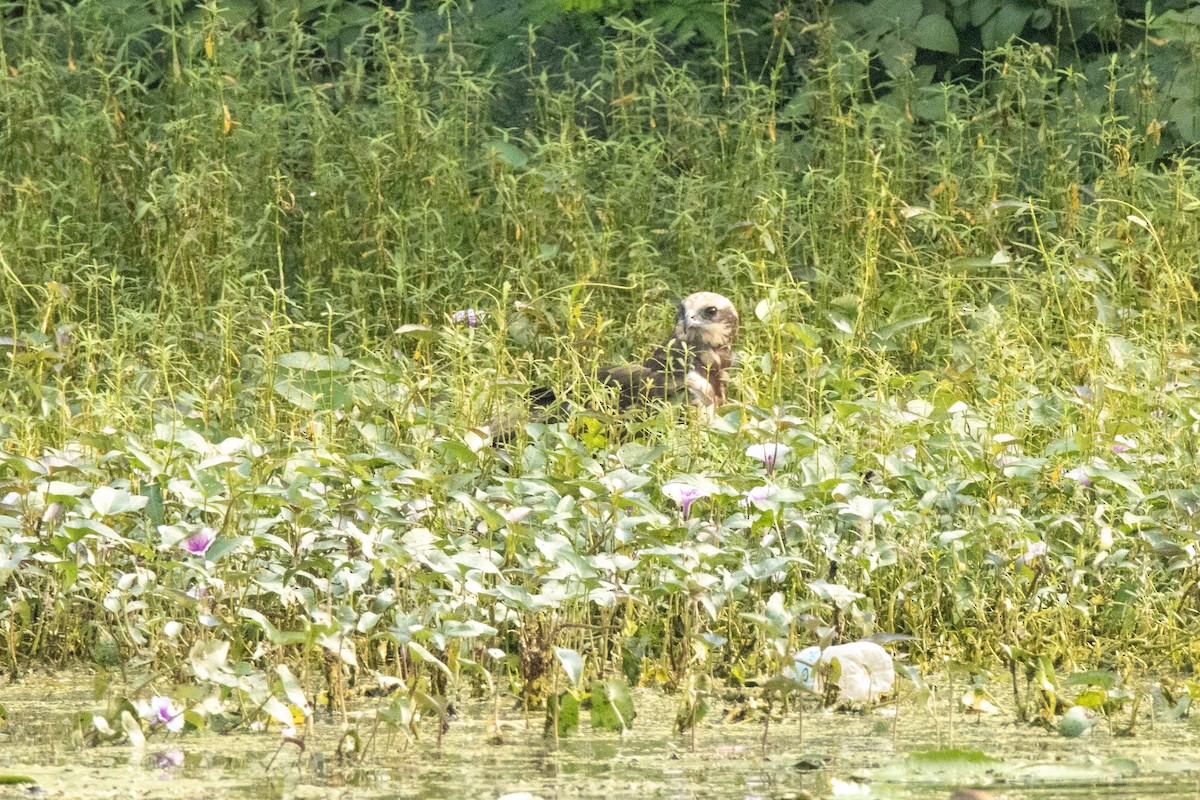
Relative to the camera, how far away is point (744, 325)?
6215 mm

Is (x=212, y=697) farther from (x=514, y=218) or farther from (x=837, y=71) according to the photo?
(x=837, y=71)

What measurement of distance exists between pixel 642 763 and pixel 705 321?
3366 mm

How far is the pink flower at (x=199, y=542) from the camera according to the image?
3.58 meters

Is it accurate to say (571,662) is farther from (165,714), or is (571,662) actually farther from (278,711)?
(165,714)

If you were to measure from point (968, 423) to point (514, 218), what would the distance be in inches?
108

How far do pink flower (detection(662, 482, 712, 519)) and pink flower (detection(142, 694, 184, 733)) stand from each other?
1.21 m

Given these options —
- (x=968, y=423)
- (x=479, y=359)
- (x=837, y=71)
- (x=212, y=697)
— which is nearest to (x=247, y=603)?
(x=212, y=697)

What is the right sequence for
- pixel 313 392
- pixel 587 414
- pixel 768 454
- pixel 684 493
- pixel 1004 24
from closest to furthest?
pixel 684 493 < pixel 768 454 < pixel 587 414 < pixel 313 392 < pixel 1004 24

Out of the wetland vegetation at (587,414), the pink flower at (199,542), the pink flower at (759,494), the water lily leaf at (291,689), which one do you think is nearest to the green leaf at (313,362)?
the wetland vegetation at (587,414)

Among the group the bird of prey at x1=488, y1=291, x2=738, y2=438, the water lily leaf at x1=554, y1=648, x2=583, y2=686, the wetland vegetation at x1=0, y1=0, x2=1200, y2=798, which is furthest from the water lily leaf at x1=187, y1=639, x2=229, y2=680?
the bird of prey at x1=488, y1=291, x2=738, y2=438

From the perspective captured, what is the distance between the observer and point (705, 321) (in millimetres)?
6176

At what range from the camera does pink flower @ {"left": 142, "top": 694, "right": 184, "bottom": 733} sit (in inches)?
118

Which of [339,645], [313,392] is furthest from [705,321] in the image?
[339,645]

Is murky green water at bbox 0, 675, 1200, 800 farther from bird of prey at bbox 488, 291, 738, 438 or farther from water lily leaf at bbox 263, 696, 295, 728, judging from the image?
bird of prey at bbox 488, 291, 738, 438
